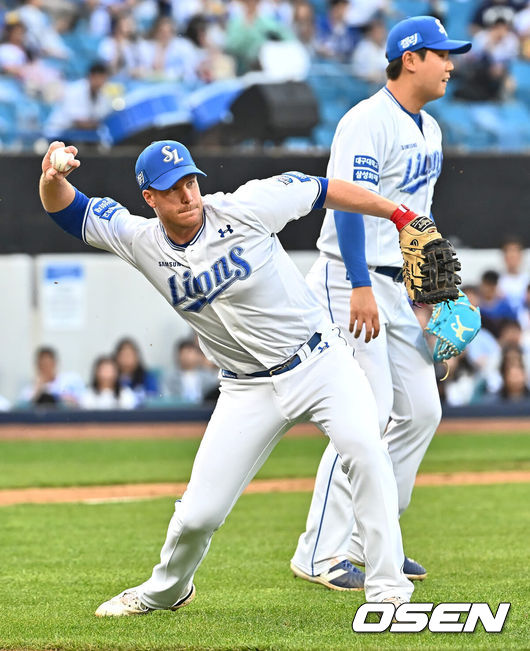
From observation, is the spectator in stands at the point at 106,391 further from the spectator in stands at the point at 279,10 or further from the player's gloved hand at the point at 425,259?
the player's gloved hand at the point at 425,259

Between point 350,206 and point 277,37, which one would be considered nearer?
point 350,206

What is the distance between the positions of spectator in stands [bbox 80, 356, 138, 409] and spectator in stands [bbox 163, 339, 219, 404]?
451 mm

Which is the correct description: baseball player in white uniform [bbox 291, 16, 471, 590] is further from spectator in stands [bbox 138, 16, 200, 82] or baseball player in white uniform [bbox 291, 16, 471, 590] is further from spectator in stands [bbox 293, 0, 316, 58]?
spectator in stands [bbox 293, 0, 316, 58]

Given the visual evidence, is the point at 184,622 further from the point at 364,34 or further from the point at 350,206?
the point at 364,34

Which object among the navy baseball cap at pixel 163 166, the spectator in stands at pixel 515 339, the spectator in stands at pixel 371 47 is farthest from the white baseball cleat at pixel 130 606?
the spectator in stands at pixel 371 47

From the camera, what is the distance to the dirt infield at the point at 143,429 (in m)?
12.3

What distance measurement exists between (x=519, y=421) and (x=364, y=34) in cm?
581

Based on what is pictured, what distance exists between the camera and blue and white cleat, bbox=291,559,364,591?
4.98 metres

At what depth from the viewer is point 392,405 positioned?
4.98 metres

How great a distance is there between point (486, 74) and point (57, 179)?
37.8ft

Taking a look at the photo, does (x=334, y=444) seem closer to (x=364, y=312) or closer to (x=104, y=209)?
(x=364, y=312)

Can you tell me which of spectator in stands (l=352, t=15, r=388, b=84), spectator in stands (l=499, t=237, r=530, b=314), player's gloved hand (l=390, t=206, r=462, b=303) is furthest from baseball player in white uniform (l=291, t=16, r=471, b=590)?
spectator in stands (l=352, t=15, r=388, b=84)

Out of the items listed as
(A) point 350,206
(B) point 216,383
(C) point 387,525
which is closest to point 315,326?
(A) point 350,206

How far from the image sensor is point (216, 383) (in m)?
12.7
